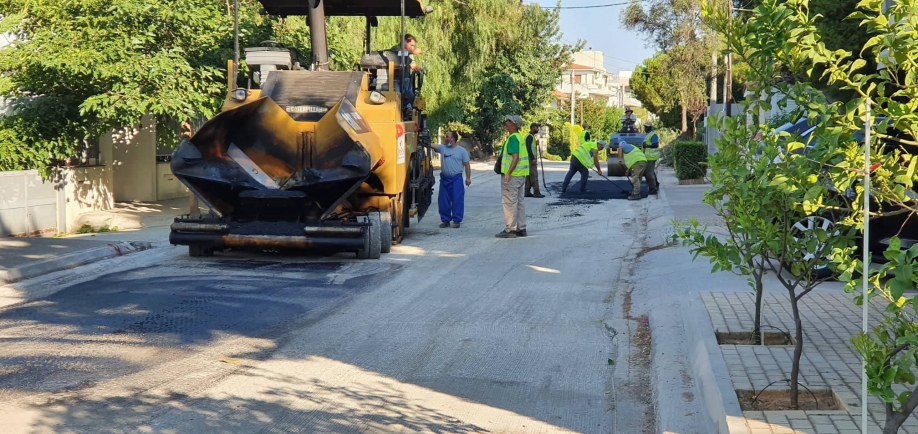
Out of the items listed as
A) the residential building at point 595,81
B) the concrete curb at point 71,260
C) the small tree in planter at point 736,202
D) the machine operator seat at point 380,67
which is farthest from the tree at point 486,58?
the residential building at point 595,81

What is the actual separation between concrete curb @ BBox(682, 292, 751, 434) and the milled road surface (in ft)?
1.19

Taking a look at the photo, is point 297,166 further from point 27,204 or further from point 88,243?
point 27,204

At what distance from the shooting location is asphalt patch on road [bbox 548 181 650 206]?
21.1 metres

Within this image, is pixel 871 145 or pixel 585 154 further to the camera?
pixel 585 154

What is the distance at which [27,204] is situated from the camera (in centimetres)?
1439

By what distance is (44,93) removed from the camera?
50.2 ft

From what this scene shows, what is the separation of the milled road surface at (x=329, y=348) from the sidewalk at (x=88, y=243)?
0.44 m

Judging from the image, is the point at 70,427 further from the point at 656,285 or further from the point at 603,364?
the point at 656,285

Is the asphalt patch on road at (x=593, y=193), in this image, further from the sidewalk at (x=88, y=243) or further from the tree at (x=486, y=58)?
the sidewalk at (x=88, y=243)

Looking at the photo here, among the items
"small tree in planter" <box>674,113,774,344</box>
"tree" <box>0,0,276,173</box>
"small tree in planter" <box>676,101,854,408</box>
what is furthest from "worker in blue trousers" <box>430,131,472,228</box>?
"small tree in planter" <box>676,101,854,408</box>

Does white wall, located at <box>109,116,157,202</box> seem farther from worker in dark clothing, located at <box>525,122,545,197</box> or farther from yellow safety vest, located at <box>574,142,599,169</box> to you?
yellow safety vest, located at <box>574,142,599,169</box>

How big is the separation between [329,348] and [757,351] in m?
3.00

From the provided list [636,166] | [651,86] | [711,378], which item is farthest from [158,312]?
[651,86]

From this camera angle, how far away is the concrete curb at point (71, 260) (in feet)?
33.6
